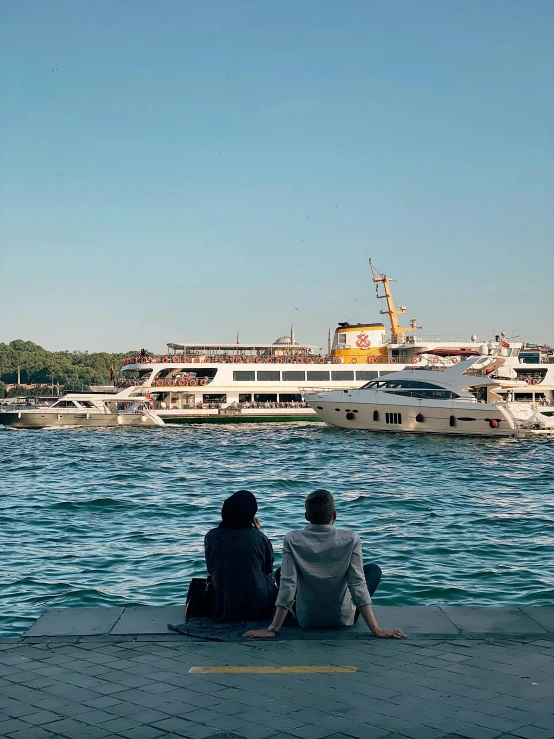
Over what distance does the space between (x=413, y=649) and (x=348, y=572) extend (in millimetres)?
729

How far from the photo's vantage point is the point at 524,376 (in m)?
59.2

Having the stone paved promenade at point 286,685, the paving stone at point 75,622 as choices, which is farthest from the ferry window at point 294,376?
the stone paved promenade at point 286,685

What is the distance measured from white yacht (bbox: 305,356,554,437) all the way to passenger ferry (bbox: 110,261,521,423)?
9704mm

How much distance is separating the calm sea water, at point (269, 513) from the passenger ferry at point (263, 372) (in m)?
15.7

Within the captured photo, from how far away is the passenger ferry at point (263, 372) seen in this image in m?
55.9

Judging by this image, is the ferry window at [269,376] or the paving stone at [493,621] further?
the ferry window at [269,376]

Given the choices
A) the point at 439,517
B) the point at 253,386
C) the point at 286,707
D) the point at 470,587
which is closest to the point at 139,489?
the point at 439,517

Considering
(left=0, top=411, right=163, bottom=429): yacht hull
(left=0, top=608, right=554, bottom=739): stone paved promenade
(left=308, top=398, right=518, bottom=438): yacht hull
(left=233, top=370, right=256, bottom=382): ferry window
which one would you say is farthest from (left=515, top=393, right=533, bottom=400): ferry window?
(left=0, top=608, right=554, bottom=739): stone paved promenade

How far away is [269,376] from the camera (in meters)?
58.5

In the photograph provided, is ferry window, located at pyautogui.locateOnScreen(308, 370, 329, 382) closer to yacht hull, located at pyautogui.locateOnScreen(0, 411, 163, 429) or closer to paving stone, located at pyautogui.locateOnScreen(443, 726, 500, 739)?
yacht hull, located at pyautogui.locateOnScreen(0, 411, 163, 429)

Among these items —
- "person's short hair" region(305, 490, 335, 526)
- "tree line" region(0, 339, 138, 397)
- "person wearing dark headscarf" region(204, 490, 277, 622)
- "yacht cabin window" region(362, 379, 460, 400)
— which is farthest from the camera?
"tree line" region(0, 339, 138, 397)

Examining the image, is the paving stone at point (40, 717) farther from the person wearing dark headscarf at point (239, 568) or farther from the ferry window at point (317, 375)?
the ferry window at point (317, 375)

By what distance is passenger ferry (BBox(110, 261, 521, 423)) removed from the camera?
184 ft

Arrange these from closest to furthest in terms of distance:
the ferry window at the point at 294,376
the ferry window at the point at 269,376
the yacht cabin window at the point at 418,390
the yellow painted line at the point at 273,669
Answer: the yellow painted line at the point at 273,669 < the yacht cabin window at the point at 418,390 < the ferry window at the point at 269,376 < the ferry window at the point at 294,376
